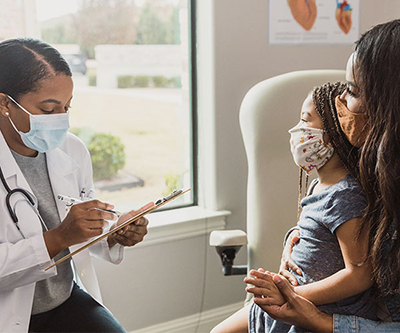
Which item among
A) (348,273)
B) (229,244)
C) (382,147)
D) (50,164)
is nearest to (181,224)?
(229,244)

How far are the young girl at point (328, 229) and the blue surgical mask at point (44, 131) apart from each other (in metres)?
0.68

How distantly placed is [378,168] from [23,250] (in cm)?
93

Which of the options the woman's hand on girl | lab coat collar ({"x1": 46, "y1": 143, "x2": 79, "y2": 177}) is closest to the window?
lab coat collar ({"x1": 46, "y1": 143, "x2": 79, "y2": 177})

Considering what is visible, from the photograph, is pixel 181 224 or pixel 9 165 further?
pixel 181 224

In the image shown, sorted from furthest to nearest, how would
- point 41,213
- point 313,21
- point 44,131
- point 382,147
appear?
point 313,21, point 41,213, point 44,131, point 382,147

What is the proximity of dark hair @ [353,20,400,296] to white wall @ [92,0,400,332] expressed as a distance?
124 centimetres

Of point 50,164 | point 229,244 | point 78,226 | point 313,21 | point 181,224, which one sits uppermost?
point 313,21

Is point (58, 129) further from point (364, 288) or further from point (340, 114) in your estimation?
point (364, 288)

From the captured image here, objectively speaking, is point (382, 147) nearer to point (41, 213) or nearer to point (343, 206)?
point (343, 206)

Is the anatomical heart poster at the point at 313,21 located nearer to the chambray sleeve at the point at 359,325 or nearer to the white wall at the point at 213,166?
the white wall at the point at 213,166

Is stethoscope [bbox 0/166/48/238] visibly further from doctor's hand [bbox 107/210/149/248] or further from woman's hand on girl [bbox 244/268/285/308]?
woman's hand on girl [bbox 244/268/285/308]

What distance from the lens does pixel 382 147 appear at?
1181mm

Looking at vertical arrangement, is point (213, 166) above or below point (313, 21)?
below

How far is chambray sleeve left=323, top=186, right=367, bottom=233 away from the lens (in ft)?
4.02
